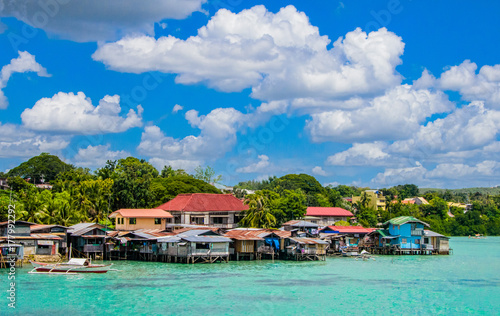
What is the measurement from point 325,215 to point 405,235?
75.3 ft

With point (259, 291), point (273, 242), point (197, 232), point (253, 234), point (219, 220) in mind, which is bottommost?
point (259, 291)

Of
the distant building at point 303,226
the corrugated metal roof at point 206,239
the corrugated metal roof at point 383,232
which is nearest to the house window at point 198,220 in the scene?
the distant building at point 303,226

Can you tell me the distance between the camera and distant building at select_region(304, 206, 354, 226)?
3568 inches

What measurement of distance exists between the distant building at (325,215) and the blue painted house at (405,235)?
20593 millimetres

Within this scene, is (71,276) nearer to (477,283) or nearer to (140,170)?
(477,283)

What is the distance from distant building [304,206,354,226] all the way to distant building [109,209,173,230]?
97.1 feet

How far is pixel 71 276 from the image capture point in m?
41.7

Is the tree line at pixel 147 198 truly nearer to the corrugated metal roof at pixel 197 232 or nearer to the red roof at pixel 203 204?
the red roof at pixel 203 204

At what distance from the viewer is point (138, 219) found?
66.4m

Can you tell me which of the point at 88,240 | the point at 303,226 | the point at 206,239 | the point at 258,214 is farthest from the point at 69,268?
the point at 303,226

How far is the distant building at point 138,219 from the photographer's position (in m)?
65.6

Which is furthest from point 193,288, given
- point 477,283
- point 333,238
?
point 333,238

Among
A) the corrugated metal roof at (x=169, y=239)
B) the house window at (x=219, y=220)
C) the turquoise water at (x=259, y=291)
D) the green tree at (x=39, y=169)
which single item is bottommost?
the turquoise water at (x=259, y=291)

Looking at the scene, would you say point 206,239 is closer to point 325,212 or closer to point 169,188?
point 169,188
